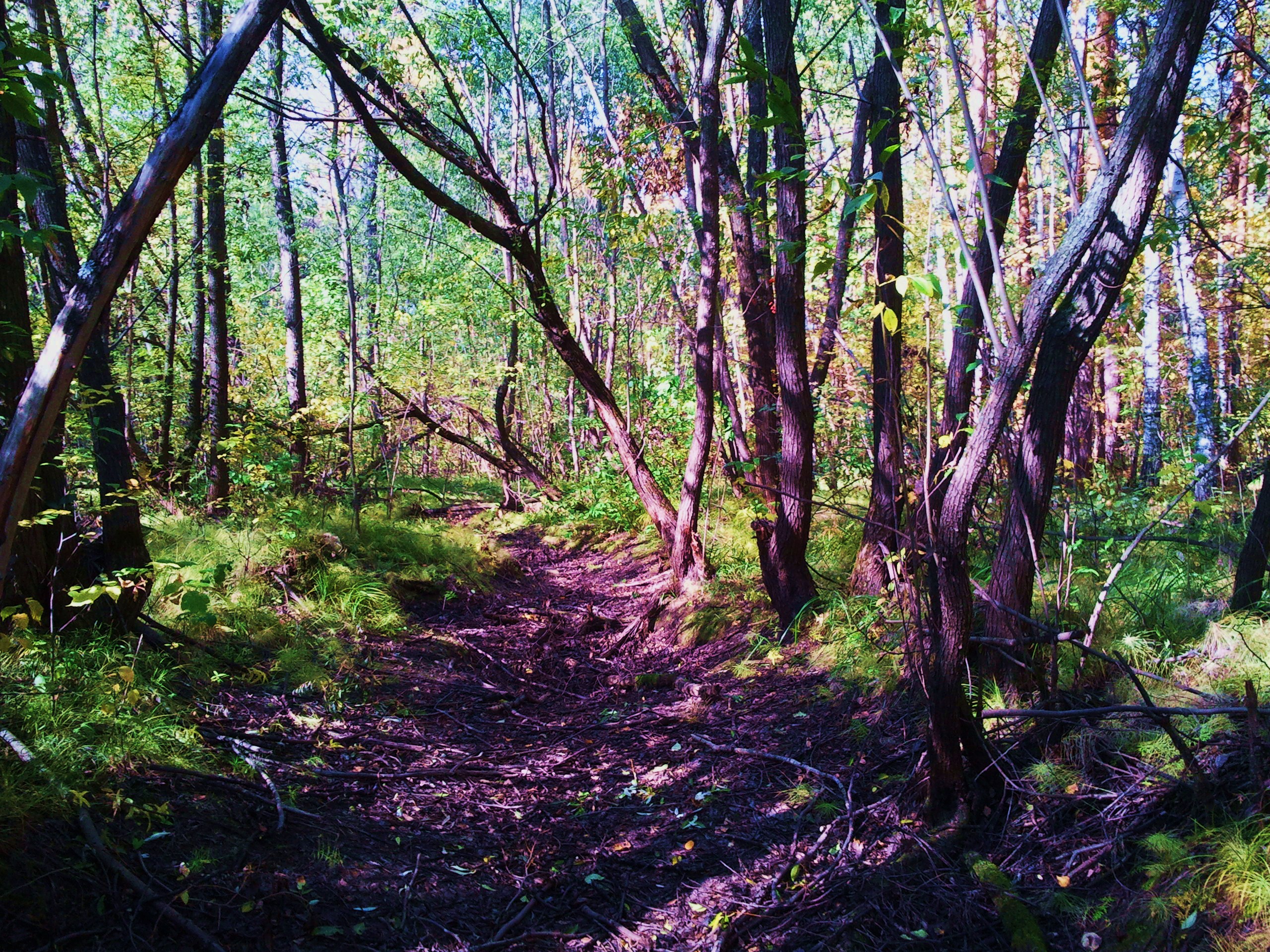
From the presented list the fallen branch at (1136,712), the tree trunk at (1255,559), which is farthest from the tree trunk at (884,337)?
the tree trunk at (1255,559)

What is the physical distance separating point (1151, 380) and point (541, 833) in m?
10.0

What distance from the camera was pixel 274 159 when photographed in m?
10.2

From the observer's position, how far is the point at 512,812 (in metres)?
3.51

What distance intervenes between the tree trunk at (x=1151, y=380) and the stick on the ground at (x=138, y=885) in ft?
32.5

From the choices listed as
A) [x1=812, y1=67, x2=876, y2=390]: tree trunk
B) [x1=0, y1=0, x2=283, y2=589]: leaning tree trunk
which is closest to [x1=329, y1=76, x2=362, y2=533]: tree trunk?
[x1=812, y1=67, x2=876, y2=390]: tree trunk

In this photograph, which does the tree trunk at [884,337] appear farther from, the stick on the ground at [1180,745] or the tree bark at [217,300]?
the tree bark at [217,300]

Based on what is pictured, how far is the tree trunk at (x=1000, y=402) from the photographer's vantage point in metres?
2.66

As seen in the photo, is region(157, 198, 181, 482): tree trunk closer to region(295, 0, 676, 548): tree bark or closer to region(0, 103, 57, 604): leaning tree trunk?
region(295, 0, 676, 548): tree bark

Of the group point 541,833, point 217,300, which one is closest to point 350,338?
point 217,300

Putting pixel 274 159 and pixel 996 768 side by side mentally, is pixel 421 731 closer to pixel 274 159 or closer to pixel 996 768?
pixel 996 768

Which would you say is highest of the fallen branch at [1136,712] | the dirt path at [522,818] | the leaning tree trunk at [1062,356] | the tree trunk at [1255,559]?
the leaning tree trunk at [1062,356]

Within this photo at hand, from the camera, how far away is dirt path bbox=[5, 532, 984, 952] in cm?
256

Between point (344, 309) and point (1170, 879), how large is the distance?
13.8 m

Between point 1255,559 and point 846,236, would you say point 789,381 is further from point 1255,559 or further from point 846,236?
point 1255,559
